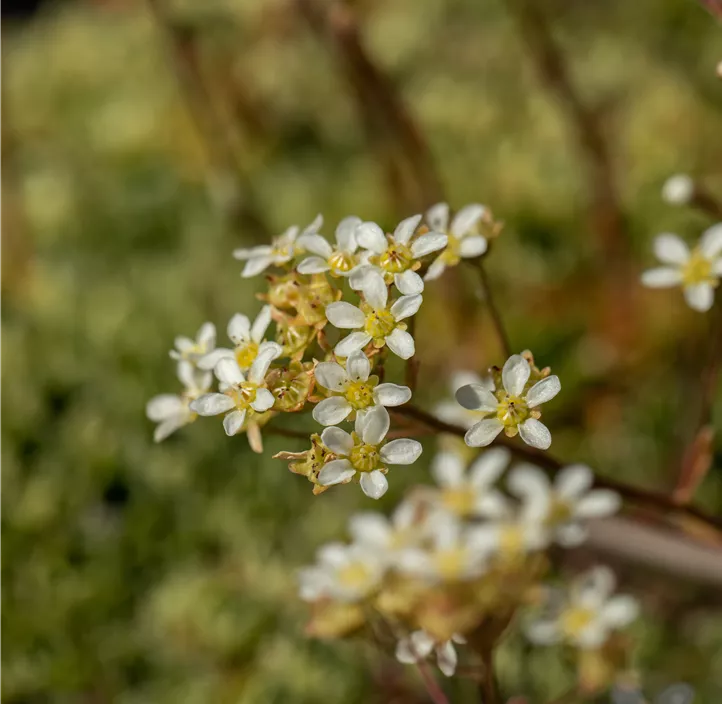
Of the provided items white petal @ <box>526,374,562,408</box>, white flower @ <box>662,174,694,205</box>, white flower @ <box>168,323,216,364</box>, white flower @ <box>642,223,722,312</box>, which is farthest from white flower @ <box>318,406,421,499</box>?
white flower @ <box>662,174,694,205</box>

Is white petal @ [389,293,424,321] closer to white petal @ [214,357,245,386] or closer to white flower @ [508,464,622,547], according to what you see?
white petal @ [214,357,245,386]

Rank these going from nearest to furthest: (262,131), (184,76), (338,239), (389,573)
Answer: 1. (338,239)
2. (389,573)
3. (184,76)
4. (262,131)

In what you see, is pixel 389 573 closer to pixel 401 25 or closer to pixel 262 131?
pixel 262 131

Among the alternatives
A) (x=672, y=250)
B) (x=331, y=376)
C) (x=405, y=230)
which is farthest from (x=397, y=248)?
(x=672, y=250)

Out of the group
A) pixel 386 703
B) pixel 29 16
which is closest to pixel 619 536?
pixel 386 703

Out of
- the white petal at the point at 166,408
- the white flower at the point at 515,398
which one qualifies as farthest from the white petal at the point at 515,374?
the white petal at the point at 166,408

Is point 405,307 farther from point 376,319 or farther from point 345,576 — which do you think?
point 345,576

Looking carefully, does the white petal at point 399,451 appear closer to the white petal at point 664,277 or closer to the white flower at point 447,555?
the white flower at point 447,555
